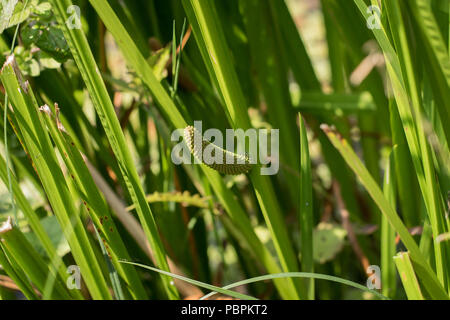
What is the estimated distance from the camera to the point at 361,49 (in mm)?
750

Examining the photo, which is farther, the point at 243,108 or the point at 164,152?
the point at 164,152

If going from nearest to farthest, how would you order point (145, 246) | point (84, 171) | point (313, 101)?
point (84, 171) → point (145, 246) → point (313, 101)

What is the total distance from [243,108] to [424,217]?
29cm

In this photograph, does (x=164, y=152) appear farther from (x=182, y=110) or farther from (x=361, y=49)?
(x=361, y=49)

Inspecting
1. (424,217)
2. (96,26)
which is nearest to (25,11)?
(96,26)

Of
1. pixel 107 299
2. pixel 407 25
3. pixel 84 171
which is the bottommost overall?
pixel 107 299

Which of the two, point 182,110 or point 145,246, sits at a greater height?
point 182,110

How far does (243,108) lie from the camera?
55 cm

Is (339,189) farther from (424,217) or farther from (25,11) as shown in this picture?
(25,11)

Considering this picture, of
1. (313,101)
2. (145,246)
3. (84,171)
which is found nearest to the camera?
(84,171)

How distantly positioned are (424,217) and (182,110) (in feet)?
1.13

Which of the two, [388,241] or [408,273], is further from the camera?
[388,241]

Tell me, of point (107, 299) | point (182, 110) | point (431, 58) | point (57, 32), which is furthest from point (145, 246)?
point (431, 58)

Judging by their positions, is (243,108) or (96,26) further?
(96,26)
